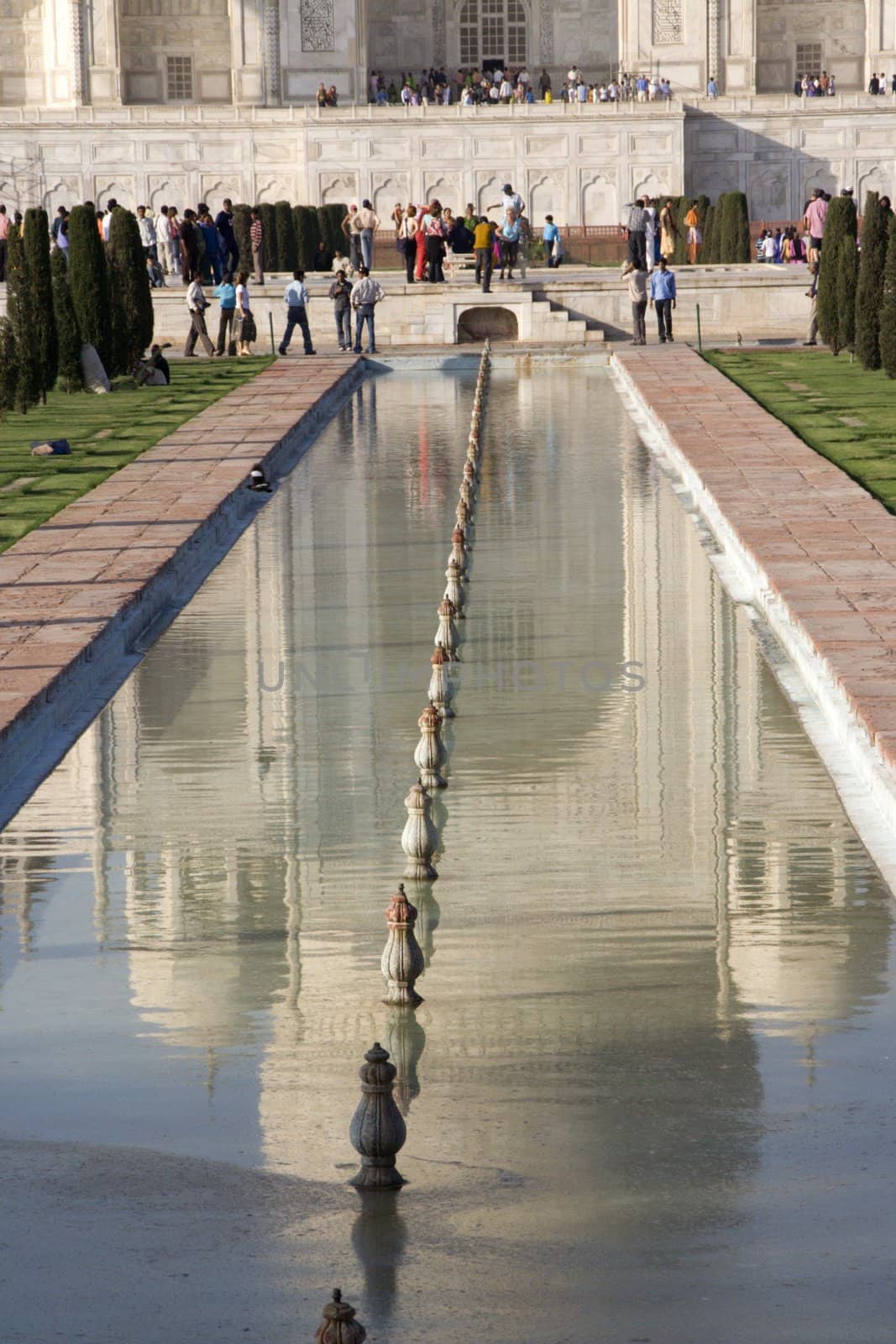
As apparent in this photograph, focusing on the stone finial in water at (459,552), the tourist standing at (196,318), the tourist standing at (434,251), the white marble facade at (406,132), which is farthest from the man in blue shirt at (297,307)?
the white marble facade at (406,132)

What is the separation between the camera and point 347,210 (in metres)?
37.3

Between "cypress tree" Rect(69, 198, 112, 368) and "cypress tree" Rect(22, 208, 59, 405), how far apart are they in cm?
101

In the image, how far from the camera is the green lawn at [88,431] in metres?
12.9

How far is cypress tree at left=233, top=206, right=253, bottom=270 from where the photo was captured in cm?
2995

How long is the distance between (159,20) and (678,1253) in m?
46.1

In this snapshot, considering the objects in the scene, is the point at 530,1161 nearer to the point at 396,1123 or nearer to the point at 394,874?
the point at 396,1123

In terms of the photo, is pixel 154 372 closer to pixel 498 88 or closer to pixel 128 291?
pixel 128 291

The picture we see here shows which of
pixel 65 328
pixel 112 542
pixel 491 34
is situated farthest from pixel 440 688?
pixel 491 34

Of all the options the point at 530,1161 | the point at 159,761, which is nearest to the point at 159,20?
the point at 159,761

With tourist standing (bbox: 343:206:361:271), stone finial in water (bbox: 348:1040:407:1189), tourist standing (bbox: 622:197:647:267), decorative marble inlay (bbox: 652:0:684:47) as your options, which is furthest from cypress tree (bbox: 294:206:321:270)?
stone finial in water (bbox: 348:1040:407:1189)

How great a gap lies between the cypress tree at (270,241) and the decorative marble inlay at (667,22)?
13.9 m

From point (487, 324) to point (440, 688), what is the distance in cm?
2015

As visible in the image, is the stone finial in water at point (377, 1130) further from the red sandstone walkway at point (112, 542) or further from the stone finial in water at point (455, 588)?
the stone finial in water at point (455, 588)

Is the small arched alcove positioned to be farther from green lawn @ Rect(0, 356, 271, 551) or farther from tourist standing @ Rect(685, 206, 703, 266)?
tourist standing @ Rect(685, 206, 703, 266)
